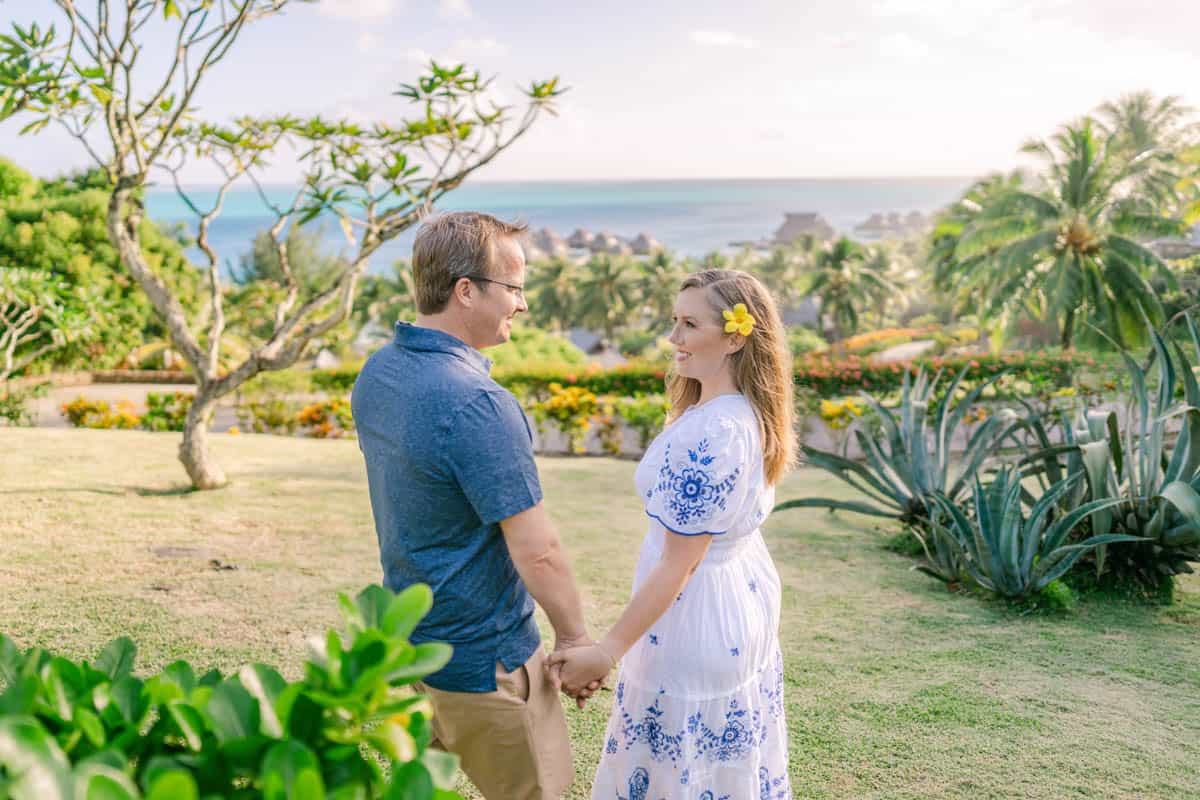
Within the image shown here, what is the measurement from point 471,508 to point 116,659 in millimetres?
792

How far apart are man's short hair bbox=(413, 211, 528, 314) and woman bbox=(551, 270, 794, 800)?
1.77 feet

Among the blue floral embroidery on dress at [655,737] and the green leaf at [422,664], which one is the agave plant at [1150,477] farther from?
the green leaf at [422,664]

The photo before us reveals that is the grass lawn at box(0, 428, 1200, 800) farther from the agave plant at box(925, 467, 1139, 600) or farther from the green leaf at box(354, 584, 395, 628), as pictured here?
the green leaf at box(354, 584, 395, 628)

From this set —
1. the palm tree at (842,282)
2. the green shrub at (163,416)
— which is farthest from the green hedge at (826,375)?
the palm tree at (842,282)

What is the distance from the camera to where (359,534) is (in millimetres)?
5840

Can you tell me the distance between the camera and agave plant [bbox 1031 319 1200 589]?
4.39 meters

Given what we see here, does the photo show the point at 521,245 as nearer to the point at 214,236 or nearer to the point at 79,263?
the point at 79,263

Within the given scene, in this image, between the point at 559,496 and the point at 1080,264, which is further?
the point at 1080,264

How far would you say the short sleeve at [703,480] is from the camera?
2.01m

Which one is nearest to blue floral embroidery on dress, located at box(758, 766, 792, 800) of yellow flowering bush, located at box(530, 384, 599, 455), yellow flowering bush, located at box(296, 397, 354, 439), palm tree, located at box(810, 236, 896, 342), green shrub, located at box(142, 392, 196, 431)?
yellow flowering bush, located at box(530, 384, 599, 455)

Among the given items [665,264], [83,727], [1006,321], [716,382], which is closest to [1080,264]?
[1006,321]

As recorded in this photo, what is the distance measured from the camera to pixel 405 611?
103cm

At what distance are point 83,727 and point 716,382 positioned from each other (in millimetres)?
1556

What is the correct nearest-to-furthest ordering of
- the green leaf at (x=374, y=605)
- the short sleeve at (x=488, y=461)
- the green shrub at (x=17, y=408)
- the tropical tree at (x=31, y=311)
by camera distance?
the green leaf at (x=374, y=605) < the short sleeve at (x=488, y=461) < the tropical tree at (x=31, y=311) < the green shrub at (x=17, y=408)
